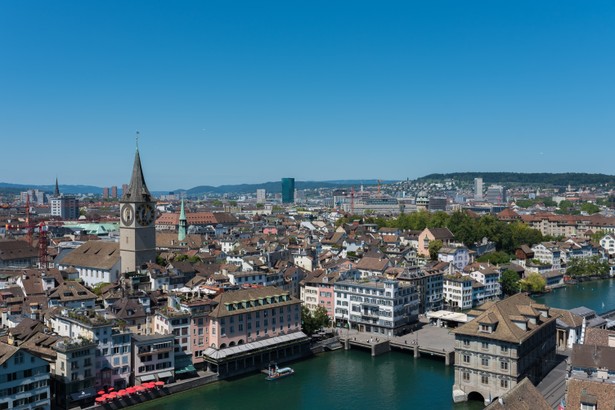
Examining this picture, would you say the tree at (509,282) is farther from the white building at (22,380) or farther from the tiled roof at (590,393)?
the white building at (22,380)

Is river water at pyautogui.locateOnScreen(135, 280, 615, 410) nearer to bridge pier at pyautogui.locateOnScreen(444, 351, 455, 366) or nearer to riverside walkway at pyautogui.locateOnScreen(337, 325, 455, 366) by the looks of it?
bridge pier at pyautogui.locateOnScreen(444, 351, 455, 366)

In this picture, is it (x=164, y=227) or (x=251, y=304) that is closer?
(x=251, y=304)

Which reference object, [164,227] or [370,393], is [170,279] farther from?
[164,227]

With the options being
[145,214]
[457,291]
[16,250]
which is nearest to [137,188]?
[145,214]

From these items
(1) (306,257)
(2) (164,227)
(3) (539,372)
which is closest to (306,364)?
(3) (539,372)

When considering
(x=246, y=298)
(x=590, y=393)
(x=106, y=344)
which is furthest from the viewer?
(x=246, y=298)

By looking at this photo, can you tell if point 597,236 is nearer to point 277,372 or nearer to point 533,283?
point 533,283
